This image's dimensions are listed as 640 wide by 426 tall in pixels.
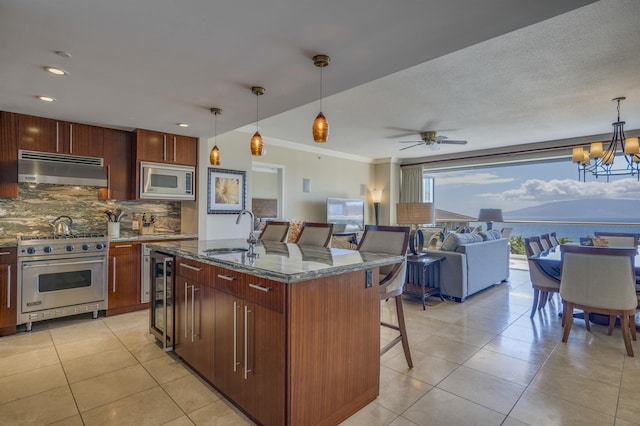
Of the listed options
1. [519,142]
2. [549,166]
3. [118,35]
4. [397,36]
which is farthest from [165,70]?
[549,166]

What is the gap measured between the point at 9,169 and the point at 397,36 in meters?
4.14

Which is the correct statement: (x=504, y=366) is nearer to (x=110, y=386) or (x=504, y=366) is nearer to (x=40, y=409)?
(x=110, y=386)

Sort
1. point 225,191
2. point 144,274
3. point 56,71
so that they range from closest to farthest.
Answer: point 56,71, point 144,274, point 225,191

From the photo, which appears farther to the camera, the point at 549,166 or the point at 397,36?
the point at 549,166

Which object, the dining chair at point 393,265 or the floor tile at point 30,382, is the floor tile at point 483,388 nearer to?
the dining chair at point 393,265

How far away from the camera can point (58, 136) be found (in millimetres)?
3820

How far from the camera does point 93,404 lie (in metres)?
2.12

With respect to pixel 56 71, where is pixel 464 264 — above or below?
below

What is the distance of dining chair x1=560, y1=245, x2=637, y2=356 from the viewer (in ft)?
9.37

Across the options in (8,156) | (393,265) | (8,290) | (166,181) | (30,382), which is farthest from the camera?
(166,181)

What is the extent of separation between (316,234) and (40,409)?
235cm

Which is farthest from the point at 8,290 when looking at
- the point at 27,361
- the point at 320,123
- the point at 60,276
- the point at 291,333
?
the point at 320,123

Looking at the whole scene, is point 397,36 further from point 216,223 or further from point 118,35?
point 216,223

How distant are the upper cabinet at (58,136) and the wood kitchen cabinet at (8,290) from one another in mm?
1198
